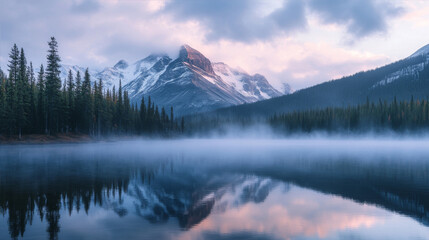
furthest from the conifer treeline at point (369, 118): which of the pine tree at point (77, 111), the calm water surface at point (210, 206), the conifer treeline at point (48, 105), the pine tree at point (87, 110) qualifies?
the calm water surface at point (210, 206)

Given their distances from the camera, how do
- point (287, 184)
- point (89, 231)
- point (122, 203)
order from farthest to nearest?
point (287, 184)
point (122, 203)
point (89, 231)

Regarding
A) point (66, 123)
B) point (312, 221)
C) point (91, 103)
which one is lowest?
point (312, 221)

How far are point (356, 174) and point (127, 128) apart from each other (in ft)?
345

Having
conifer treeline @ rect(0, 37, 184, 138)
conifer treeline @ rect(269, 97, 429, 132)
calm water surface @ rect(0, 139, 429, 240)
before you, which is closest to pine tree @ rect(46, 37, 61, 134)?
conifer treeline @ rect(0, 37, 184, 138)

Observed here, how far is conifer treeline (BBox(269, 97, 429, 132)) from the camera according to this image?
13462 cm

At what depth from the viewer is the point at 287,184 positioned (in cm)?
2666

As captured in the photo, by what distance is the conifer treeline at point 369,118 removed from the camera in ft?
442

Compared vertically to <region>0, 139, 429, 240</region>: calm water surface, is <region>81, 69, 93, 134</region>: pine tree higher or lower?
higher

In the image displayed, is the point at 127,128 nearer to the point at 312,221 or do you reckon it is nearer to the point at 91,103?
the point at 91,103

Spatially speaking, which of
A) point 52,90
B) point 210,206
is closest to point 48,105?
point 52,90

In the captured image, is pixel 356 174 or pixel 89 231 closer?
pixel 89 231

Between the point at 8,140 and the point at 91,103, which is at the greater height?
the point at 91,103

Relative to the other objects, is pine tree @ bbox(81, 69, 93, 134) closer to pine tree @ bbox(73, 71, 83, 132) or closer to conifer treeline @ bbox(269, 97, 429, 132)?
pine tree @ bbox(73, 71, 83, 132)

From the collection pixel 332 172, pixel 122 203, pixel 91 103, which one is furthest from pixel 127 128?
pixel 122 203
